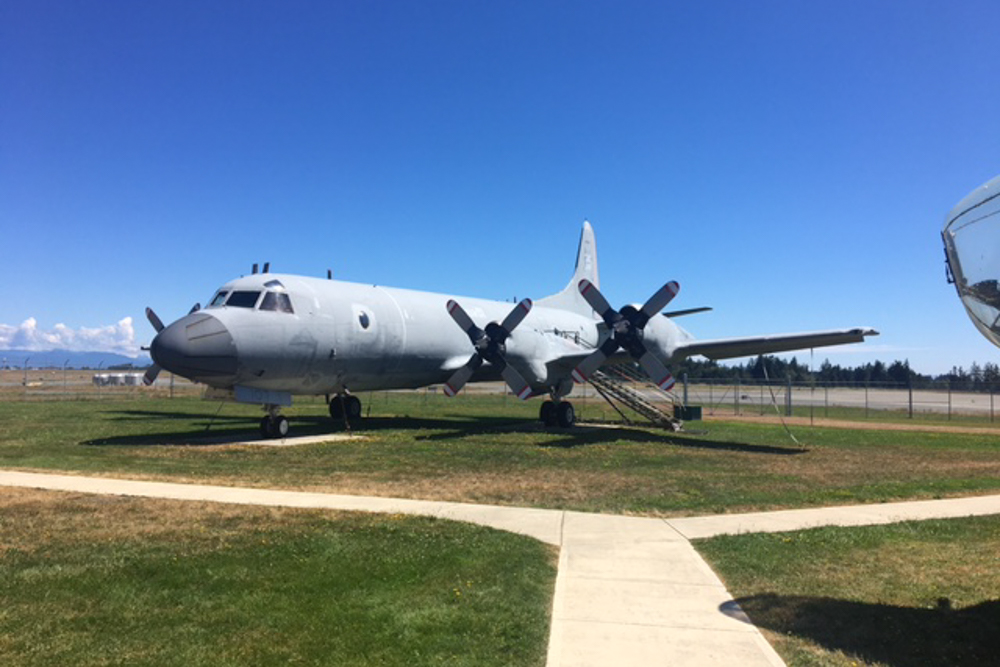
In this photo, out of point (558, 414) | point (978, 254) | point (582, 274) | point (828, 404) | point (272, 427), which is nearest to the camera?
point (978, 254)

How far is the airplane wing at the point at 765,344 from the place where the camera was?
19969mm

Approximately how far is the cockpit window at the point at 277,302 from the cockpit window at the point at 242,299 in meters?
0.23

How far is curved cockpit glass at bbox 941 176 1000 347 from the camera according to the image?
457 cm

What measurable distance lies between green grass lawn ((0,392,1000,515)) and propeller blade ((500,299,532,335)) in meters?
3.57

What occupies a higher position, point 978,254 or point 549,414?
point 978,254

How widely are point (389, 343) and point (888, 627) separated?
59.2ft

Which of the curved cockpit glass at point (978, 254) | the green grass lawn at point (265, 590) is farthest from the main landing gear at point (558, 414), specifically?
the curved cockpit glass at point (978, 254)

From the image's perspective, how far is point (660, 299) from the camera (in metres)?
21.4

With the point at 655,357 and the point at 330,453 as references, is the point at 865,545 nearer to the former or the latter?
the point at 330,453

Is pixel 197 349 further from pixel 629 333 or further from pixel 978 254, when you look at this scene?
pixel 978 254

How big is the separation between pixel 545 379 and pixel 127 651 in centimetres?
2045

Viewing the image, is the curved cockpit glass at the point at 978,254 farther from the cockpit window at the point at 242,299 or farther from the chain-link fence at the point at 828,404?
the chain-link fence at the point at 828,404

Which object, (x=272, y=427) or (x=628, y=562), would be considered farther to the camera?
(x=272, y=427)

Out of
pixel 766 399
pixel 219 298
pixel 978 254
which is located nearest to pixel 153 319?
pixel 219 298
